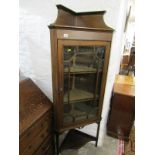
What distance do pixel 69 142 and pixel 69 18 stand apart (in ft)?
4.80

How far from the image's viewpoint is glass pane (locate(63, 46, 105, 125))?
1.32m

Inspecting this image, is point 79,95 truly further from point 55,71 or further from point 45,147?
point 45,147

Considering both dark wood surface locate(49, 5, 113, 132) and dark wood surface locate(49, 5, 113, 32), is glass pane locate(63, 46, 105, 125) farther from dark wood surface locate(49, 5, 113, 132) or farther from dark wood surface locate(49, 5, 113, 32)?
dark wood surface locate(49, 5, 113, 32)

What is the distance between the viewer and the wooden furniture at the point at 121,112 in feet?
6.50

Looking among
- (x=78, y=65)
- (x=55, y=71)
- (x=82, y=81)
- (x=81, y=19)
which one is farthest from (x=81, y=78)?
(x=81, y=19)

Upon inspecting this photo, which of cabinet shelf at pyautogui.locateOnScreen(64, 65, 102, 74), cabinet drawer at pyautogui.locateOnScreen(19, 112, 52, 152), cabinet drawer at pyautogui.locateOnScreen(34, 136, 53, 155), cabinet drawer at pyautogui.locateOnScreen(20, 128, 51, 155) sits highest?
cabinet shelf at pyautogui.locateOnScreen(64, 65, 102, 74)

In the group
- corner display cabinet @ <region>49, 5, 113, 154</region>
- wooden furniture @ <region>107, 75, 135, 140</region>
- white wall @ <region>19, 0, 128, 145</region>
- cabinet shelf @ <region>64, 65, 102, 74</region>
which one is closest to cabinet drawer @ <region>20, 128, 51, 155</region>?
corner display cabinet @ <region>49, 5, 113, 154</region>

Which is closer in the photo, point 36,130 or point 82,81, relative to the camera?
point 36,130

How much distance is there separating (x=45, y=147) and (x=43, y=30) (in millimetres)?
1244

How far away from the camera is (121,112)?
2064mm
